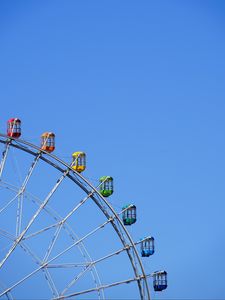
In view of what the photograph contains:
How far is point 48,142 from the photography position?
9475 cm

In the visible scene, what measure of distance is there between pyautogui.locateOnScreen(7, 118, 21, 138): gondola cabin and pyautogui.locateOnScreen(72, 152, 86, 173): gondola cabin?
11.7ft

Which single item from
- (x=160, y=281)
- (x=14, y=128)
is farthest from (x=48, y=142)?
(x=160, y=281)

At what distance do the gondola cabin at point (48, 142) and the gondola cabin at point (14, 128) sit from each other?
1.57m

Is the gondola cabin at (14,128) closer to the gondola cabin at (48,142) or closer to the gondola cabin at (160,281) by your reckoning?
the gondola cabin at (48,142)

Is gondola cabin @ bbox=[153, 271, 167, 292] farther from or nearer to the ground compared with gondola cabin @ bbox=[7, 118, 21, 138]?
nearer to the ground

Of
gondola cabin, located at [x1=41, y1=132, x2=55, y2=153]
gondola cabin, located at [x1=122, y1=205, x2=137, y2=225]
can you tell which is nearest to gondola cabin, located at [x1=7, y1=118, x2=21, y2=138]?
gondola cabin, located at [x1=41, y1=132, x2=55, y2=153]

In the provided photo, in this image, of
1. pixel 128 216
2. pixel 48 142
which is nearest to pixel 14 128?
pixel 48 142

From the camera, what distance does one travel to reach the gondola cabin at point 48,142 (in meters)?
94.6

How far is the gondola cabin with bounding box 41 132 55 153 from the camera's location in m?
94.6

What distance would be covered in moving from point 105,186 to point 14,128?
20.1ft

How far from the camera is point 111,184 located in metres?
97.1

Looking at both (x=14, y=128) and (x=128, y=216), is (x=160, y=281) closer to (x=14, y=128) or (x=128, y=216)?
(x=128, y=216)

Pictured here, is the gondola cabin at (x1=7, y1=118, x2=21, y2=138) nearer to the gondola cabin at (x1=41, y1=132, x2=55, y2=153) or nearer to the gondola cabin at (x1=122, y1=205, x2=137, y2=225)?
the gondola cabin at (x1=41, y1=132, x2=55, y2=153)

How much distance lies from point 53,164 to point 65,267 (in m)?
5.26
